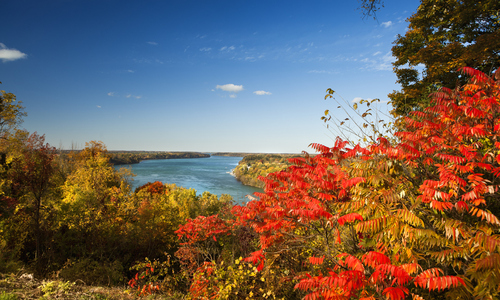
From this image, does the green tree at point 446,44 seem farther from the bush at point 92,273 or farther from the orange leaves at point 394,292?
the bush at point 92,273

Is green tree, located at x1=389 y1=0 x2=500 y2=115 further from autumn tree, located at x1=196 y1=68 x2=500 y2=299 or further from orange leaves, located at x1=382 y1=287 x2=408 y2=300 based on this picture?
orange leaves, located at x1=382 y1=287 x2=408 y2=300

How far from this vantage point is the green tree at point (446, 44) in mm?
11977

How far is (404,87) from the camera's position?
17391 mm

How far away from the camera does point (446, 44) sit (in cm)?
1477

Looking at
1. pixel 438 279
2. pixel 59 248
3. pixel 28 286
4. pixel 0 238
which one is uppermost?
pixel 438 279

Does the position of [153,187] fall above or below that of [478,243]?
below

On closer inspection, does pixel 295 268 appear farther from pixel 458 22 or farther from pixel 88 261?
pixel 458 22

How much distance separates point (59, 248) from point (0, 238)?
8.88 feet

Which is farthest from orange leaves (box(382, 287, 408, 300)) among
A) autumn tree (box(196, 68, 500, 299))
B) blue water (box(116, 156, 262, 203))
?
blue water (box(116, 156, 262, 203))

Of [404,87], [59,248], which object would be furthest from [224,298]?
[404,87]

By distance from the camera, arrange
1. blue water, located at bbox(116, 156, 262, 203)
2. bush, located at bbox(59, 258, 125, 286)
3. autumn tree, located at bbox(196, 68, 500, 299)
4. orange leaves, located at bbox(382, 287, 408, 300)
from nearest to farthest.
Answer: orange leaves, located at bbox(382, 287, 408, 300)
autumn tree, located at bbox(196, 68, 500, 299)
bush, located at bbox(59, 258, 125, 286)
blue water, located at bbox(116, 156, 262, 203)

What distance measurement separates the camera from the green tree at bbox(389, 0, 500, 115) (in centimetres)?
1198

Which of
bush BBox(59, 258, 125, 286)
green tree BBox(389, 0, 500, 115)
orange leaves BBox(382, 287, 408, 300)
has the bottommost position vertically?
bush BBox(59, 258, 125, 286)

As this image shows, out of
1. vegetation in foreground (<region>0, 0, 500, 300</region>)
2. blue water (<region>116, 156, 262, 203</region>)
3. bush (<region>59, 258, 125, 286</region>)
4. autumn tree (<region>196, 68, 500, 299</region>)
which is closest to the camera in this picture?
autumn tree (<region>196, 68, 500, 299</region>)
